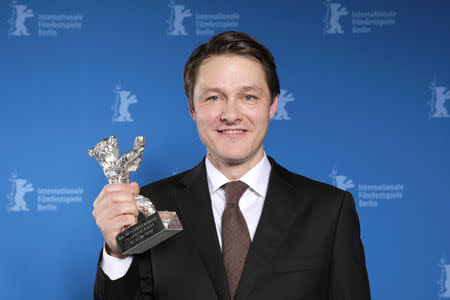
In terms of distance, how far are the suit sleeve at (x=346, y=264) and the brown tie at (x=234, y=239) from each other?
0.29m

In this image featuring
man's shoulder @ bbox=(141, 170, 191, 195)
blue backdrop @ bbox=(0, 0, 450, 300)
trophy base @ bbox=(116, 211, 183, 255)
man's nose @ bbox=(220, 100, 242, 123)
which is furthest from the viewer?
blue backdrop @ bbox=(0, 0, 450, 300)

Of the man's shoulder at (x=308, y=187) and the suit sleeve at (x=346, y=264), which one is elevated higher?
the man's shoulder at (x=308, y=187)

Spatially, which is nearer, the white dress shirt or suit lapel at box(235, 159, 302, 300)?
suit lapel at box(235, 159, 302, 300)

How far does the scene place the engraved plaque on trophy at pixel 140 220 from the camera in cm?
127

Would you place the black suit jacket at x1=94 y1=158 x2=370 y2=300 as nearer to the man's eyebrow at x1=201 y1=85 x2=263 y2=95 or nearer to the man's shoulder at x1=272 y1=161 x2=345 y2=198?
the man's shoulder at x1=272 y1=161 x2=345 y2=198

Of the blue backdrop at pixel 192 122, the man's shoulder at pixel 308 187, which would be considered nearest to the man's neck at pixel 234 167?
the man's shoulder at pixel 308 187

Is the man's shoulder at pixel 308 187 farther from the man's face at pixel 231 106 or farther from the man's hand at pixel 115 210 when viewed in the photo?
the man's hand at pixel 115 210

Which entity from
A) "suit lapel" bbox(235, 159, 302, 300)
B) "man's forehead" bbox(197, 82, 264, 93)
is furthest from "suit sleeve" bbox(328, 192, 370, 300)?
"man's forehead" bbox(197, 82, 264, 93)

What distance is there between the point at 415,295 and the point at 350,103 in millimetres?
1157

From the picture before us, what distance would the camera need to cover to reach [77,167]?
2.66 metres

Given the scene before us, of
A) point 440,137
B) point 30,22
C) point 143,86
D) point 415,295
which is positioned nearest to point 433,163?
point 440,137

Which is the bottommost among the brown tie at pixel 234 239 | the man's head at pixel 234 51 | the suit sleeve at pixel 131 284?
the suit sleeve at pixel 131 284

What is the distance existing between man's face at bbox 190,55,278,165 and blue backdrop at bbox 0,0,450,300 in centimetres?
112

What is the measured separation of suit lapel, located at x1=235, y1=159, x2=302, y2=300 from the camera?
1.41 m
